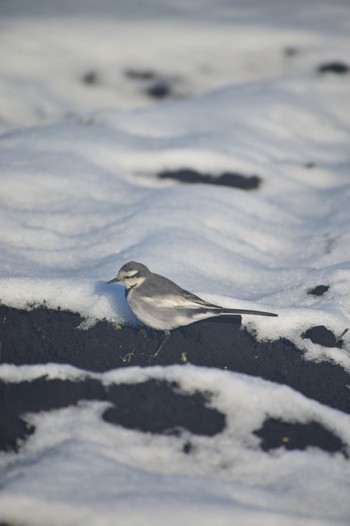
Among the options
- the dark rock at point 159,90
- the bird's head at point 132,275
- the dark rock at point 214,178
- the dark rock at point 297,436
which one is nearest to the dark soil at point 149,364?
the dark rock at point 297,436

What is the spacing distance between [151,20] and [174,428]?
36.5ft

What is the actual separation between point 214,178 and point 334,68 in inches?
192

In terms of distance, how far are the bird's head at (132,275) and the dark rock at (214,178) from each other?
3336 mm

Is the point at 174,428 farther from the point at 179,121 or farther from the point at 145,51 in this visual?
the point at 145,51

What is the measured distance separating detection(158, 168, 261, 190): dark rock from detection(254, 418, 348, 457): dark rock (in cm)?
472

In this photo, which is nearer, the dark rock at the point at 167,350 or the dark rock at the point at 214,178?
the dark rock at the point at 167,350

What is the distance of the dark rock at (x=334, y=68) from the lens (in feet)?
40.5

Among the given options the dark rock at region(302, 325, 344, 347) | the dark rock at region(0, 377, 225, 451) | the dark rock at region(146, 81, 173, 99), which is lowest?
the dark rock at region(0, 377, 225, 451)

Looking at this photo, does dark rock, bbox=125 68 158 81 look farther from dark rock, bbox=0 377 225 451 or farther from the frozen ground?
dark rock, bbox=0 377 225 451

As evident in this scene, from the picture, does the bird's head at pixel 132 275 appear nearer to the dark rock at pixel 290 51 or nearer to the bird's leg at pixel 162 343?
the bird's leg at pixel 162 343

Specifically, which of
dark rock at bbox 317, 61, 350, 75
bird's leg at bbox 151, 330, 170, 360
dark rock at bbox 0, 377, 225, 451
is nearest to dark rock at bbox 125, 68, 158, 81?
dark rock at bbox 317, 61, 350, 75

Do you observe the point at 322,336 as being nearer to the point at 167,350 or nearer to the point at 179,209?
the point at 167,350

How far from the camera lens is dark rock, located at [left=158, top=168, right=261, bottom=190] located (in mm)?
8789

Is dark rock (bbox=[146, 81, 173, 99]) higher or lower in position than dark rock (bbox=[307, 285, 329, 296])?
higher
